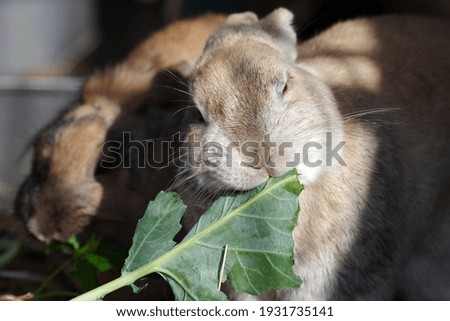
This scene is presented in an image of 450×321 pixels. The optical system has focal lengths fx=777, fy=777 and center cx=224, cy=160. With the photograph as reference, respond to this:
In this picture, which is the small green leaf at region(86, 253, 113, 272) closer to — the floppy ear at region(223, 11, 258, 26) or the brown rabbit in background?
the brown rabbit in background

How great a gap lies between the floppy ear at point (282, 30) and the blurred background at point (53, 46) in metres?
1.94

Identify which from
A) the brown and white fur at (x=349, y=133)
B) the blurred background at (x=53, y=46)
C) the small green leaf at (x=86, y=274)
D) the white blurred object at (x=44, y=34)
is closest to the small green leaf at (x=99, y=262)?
the small green leaf at (x=86, y=274)

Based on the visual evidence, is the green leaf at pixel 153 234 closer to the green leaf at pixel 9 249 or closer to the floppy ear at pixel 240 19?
the floppy ear at pixel 240 19

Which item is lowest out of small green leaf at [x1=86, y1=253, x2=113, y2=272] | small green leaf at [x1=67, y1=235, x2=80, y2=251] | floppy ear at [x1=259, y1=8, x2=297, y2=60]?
small green leaf at [x1=86, y1=253, x2=113, y2=272]

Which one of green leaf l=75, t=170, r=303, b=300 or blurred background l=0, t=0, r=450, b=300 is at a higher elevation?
blurred background l=0, t=0, r=450, b=300

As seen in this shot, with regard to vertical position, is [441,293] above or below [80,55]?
below

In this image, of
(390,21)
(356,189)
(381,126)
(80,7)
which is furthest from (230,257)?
(80,7)

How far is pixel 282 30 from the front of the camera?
2.56m

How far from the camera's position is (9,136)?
452cm

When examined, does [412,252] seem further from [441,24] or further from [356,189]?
[441,24]

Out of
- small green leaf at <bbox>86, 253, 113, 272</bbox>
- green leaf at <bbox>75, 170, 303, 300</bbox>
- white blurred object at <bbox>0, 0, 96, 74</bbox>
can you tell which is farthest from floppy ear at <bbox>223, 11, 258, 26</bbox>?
white blurred object at <bbox>0, 0, 96, 74</bbox>

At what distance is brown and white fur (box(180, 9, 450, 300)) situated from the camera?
2139mm

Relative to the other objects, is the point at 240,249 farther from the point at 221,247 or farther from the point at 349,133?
the point at 349,133
